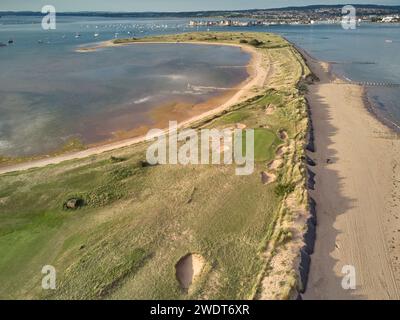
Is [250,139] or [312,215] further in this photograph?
[250,139]

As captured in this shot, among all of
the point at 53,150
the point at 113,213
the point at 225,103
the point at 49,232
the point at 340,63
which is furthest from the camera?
the point at 340,63

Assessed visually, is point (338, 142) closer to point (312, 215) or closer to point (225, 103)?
point (312, 215)

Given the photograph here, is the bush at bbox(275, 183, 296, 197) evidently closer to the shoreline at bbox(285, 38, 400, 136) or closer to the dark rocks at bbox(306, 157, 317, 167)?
the dark rocks at bbox(306, 157, 317, 167)

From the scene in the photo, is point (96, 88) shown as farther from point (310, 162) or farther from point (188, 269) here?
point (188, 269)

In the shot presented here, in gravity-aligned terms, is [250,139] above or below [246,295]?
above

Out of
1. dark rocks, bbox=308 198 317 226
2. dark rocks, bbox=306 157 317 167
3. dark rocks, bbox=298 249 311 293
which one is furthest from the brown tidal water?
dark rocks, bbox=298 249 311 293

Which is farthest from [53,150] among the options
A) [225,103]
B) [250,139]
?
[225,103]

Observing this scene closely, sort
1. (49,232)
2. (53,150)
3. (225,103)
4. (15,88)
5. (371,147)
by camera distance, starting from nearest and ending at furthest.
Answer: (49,232)
(371,147)
(53,150)
(225,103)
(15,88)
